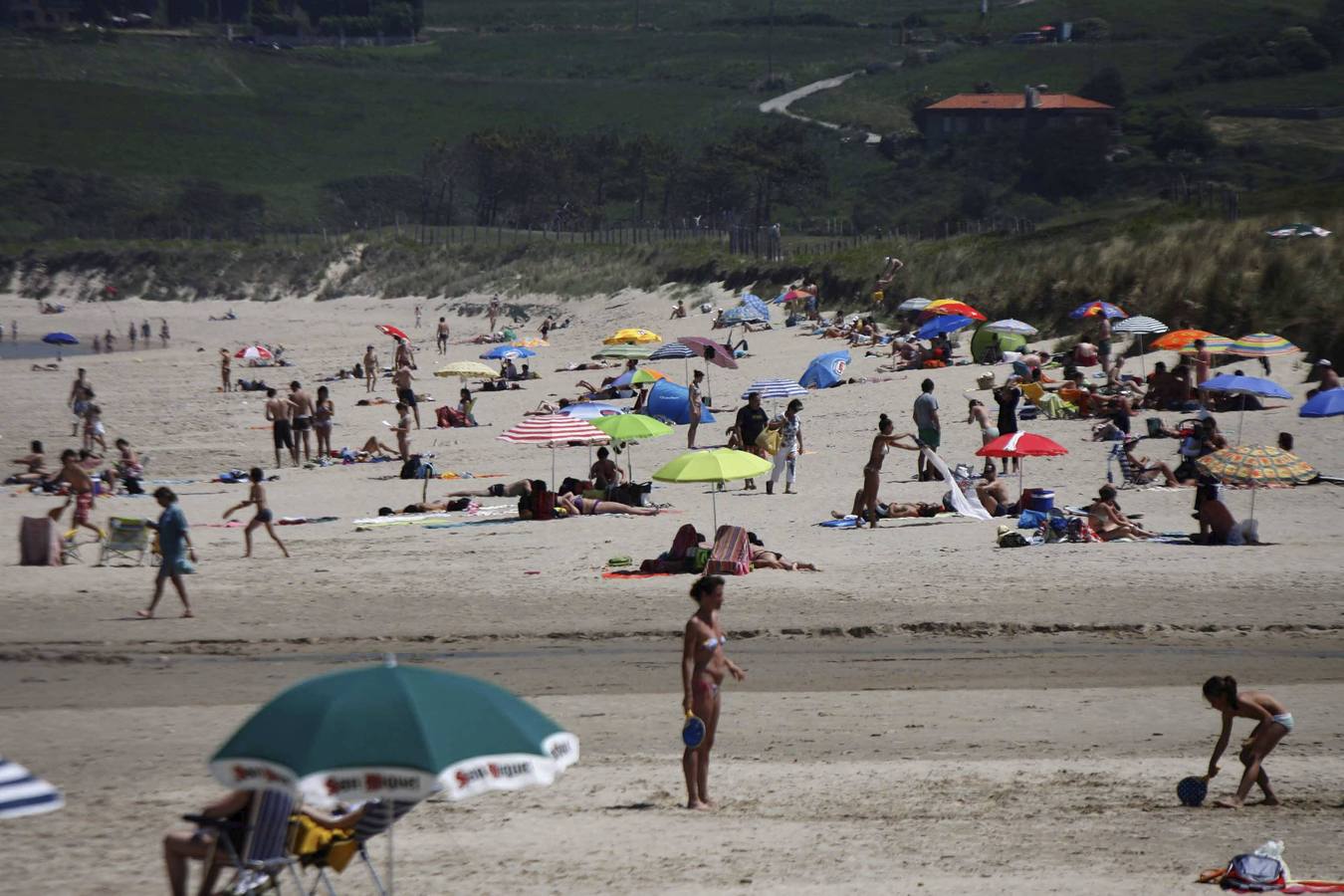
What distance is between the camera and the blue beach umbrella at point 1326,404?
660 inches

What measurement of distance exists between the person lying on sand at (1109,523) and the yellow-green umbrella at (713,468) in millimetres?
3206

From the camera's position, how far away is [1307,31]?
102 m

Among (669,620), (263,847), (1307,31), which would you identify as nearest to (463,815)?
(263,847)

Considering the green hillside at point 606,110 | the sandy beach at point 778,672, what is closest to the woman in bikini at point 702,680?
the sandy beach at point 778,672

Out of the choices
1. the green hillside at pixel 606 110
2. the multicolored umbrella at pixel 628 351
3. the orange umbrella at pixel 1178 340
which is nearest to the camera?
the orange umbrella at pixel 1178 340

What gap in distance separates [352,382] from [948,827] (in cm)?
2843

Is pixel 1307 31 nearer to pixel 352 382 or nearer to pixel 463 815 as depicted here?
pixel 352 382

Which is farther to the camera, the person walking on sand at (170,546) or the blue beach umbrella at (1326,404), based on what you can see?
the blue beach umbrella at (1326,404)

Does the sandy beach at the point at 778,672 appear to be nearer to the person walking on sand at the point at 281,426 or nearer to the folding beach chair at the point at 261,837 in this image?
the folding beach chair at the point at 261,837

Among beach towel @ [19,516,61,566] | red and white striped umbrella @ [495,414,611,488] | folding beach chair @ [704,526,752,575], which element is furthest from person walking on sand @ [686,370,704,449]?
beach towel @ [19,516,61,566]

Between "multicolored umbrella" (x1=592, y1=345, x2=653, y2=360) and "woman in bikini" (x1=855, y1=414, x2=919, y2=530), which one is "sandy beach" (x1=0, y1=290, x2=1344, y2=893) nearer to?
"woman in bikini" (x1=855, y1=414, x2=919, y2=530)

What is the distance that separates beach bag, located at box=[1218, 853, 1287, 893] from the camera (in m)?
7.05

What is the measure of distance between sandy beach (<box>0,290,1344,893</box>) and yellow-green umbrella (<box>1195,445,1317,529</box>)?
0.70 meters

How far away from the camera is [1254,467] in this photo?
1495 cm
